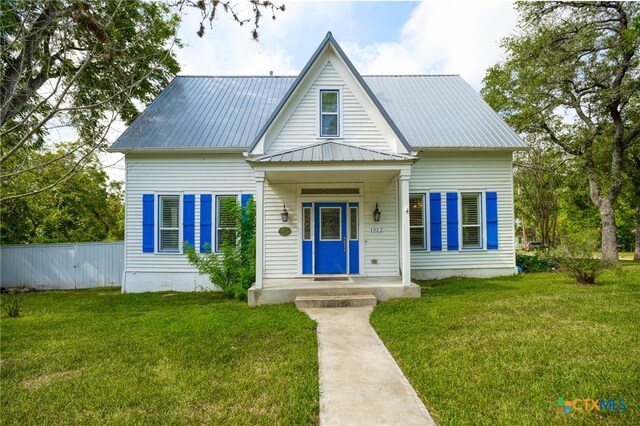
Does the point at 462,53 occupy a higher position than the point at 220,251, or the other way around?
the point at 462,53

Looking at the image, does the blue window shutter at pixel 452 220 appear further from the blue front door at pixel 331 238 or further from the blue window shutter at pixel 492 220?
the blue front door at pixel 331 238

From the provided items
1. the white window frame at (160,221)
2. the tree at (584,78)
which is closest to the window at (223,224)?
the white window frame at (160,221)

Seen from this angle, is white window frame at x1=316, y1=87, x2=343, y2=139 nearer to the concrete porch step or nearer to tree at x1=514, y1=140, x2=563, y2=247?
the concrete porch step

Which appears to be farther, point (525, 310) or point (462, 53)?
point (462, 53)

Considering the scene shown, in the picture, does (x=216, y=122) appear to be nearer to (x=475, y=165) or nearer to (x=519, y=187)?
(x=475, y=165)

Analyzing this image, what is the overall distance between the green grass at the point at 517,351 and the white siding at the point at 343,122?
4.59 m

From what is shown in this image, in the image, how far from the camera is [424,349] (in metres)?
4.55

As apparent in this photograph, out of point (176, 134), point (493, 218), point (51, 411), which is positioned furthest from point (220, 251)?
point (493, 218)

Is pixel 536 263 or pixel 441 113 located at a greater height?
pixel 441 113

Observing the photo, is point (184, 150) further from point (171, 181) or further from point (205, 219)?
point (205, 219)

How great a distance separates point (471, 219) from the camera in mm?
10727

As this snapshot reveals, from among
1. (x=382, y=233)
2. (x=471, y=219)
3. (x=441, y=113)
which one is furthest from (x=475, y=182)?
(x=382, y=233)

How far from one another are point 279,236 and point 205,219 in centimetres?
257

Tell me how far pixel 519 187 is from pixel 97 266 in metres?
26.7
